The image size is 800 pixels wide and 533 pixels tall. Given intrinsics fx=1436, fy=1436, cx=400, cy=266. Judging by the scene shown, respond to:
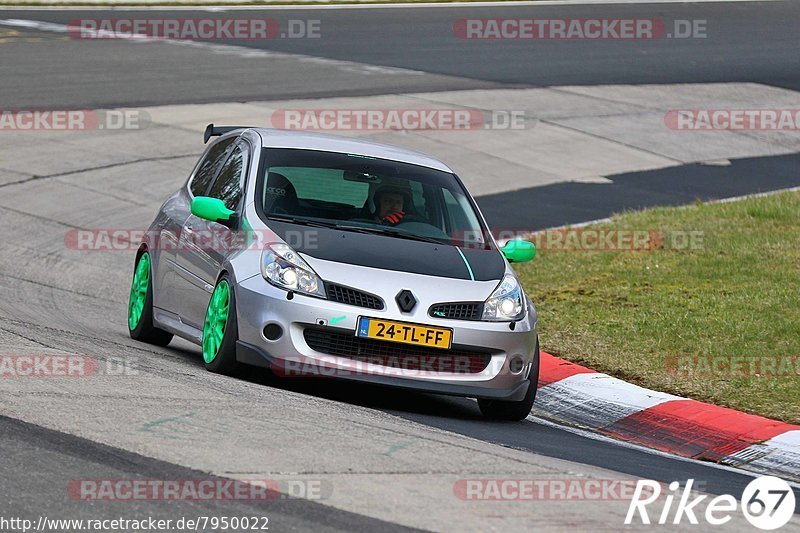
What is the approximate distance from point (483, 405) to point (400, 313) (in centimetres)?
111

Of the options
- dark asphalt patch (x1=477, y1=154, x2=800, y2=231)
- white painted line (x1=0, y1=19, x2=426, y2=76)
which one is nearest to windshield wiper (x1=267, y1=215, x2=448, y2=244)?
dark asphalt patch (x1=477, y1=154, x2=800, y2=231)

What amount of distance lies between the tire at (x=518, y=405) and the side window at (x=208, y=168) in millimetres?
2659

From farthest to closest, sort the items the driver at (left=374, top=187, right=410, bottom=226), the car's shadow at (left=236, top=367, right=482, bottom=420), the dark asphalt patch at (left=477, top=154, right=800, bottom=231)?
1. the dark asphalt patch at (left=477, top=154, right=800, bottom=231)
2. the driver at (left=374, top=187, right=410, bottom=226)
3. the car's shadow at (left=236, top=367, right=482, bottom=420)

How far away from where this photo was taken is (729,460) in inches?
317

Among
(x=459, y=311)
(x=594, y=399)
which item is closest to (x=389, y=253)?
(x=459, y=311)

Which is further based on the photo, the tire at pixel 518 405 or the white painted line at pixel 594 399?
the white painted line at pixel 594 399

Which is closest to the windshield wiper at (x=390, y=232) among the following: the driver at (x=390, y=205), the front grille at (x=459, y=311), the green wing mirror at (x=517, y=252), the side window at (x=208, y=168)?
the driver at (x=390, y=205)

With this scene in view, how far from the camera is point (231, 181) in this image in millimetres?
A: 9586

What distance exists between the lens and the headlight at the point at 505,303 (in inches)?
332

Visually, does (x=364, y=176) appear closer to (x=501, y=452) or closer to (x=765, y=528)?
(x=501, y=452)

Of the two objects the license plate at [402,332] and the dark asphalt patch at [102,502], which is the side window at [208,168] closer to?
the license plate at [402,332]

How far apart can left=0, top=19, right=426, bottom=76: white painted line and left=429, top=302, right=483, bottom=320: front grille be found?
1759 centimetres

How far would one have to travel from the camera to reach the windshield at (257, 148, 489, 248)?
9070 mm

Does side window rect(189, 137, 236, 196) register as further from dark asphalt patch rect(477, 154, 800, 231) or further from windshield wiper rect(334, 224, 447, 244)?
dark asphalt patch rect(477, 154, 800, 231)
